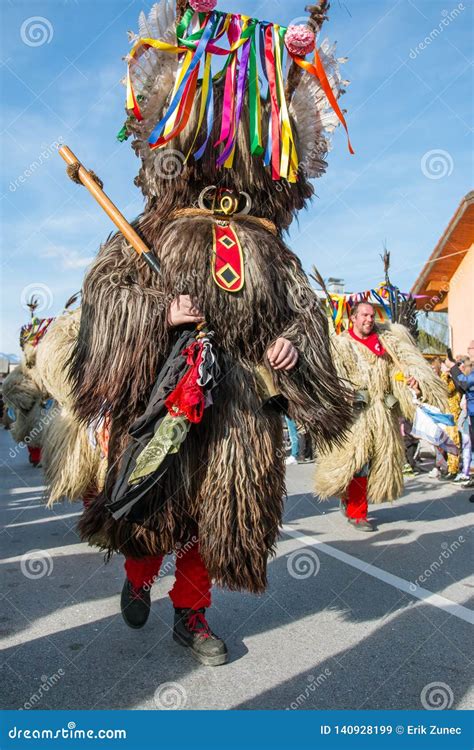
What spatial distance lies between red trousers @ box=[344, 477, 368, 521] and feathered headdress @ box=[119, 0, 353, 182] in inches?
122

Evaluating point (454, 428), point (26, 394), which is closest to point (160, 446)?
point (454, 428)

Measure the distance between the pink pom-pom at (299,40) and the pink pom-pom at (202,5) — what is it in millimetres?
351

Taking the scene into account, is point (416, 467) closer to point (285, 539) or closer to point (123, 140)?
point (285, 539)

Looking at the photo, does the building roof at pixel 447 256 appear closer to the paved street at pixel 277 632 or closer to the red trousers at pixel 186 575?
the paved street at pixel 277 632

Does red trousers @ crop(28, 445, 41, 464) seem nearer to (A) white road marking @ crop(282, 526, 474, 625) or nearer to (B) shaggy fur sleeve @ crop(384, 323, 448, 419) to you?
(A) white road marking @ crop(282, 526, 474, 625)

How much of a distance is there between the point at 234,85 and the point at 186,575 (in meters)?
2.12

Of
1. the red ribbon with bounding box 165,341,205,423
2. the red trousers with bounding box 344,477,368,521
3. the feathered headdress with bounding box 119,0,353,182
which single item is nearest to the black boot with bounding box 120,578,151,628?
the red ribbon with bounding box 165,341,205,423

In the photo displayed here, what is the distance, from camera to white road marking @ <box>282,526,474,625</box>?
3.41m

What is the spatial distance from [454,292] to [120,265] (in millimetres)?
14427

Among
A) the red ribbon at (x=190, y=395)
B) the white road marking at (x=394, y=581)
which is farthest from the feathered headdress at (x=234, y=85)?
the white road marking at (x=394, y=581)

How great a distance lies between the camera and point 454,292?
15906 millimetres

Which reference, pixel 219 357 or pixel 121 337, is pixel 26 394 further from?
pixel 219 357

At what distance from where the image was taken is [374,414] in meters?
5.27

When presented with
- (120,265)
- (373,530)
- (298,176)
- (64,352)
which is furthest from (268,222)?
(373,530)
